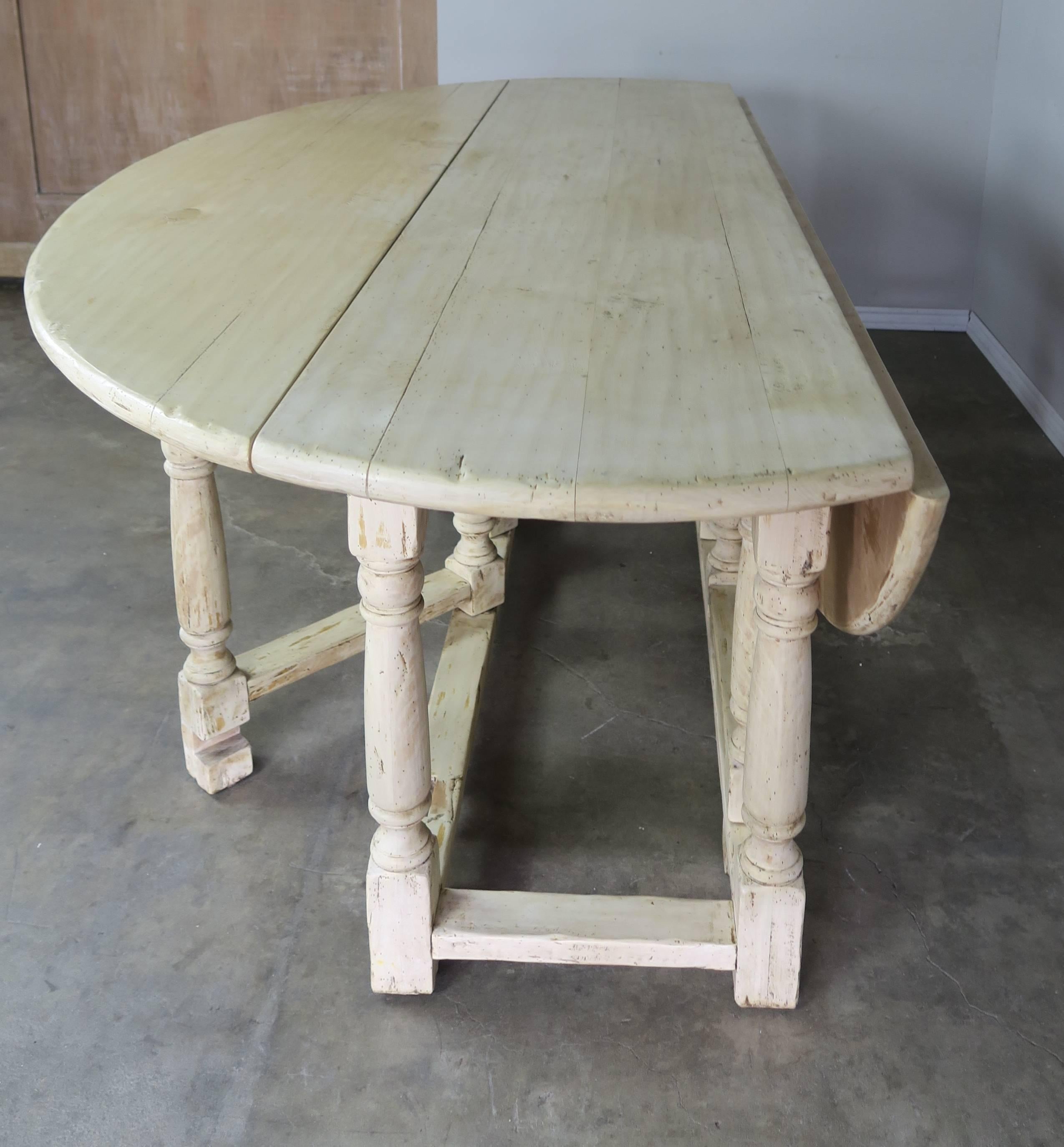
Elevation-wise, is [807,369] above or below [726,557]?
above

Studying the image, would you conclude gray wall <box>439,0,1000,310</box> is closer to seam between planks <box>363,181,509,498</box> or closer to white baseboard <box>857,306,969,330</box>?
white baseboard <box>857,306,969,330</box>

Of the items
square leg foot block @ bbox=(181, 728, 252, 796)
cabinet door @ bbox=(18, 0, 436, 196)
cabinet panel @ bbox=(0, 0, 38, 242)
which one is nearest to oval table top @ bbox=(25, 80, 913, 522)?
square leg foot block @ bbox=(181, 728, 252, 796)

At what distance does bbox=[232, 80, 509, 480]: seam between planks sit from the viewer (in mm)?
1025

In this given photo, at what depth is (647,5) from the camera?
137 inches

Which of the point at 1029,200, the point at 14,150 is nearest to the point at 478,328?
the point at 1029,200

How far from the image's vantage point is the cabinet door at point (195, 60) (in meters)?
3.66

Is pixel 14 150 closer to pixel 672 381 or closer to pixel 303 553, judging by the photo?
pixel 303 553

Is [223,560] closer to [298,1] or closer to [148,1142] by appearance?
[148,1142]

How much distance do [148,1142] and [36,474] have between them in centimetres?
190

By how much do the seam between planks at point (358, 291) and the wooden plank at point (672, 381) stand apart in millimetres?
211

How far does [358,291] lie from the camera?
4.35 feet

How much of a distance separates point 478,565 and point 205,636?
20.7 inches

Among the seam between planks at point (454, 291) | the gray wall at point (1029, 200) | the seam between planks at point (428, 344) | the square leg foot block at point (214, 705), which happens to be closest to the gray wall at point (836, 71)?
the gray wall at point (1029, 200)

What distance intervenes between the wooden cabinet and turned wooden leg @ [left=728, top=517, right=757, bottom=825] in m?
2.72
